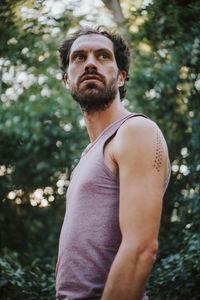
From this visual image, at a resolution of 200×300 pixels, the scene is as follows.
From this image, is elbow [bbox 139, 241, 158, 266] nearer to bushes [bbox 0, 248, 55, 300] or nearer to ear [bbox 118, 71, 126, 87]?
ear [bbox 118, 71, 126, 87]

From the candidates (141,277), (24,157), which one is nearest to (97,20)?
(24,157)

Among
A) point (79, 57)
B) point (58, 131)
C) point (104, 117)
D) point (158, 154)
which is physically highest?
point (79, 57)

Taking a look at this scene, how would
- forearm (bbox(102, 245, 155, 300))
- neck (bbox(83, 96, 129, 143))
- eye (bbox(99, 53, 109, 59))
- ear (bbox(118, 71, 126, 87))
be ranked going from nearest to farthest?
forearm (bbox(102, 245, 155, 300))
neck (bbox(83, 96, 129, 143))
eye (bbox(99, 53, 109, 59))
ear (bbox(118, 71, 126, 87))

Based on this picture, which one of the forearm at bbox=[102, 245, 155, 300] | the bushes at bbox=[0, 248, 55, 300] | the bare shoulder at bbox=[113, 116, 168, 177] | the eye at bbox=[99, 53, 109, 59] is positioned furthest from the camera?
the bushes at bbox=[0, 248, 55, 300]

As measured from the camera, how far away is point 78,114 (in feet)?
20.4

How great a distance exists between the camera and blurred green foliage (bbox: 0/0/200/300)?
3.74 m

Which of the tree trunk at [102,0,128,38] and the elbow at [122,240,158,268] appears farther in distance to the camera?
the tree trunk at [102,0,128,38]

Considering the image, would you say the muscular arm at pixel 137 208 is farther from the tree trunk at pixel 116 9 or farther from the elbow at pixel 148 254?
the tree trunk at pixel 116 9

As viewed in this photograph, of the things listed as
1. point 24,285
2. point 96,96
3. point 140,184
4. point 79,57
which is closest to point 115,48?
point 79,57

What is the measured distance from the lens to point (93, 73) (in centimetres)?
178

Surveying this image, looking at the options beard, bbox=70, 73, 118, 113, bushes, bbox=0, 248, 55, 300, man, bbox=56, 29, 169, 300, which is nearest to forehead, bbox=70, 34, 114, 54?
beard, bbox=70, 73, 118, 113

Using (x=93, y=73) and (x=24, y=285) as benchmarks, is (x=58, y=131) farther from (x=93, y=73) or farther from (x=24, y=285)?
(x=93, y=73)

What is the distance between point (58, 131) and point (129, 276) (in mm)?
5617

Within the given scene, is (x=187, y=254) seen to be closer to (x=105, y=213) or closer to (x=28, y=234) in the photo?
(x=105, y=213)
